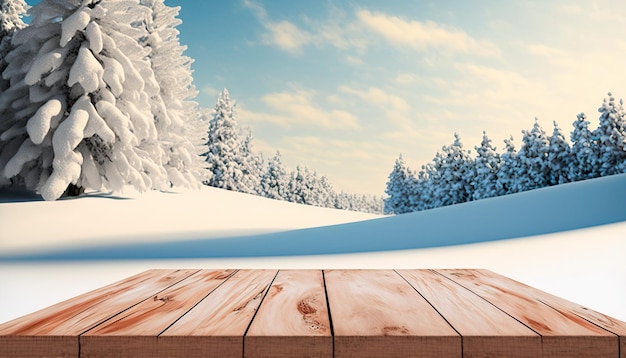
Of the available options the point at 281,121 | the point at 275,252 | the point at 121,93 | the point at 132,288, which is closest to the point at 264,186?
the point at 281,121

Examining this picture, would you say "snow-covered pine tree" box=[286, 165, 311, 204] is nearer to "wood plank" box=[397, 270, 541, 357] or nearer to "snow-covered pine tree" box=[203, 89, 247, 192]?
"snow-covered pine tree" box=[203, 89, 247, 192]

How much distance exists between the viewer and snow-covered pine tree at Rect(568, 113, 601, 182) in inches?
1457

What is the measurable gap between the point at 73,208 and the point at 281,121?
20066 mm

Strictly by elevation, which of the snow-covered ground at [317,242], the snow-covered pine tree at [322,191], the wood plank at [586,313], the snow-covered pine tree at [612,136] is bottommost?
the snow-covered ground at [317,242]

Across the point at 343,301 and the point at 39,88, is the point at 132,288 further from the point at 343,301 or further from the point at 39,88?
the point at 39,88

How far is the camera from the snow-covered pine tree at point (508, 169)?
135ft

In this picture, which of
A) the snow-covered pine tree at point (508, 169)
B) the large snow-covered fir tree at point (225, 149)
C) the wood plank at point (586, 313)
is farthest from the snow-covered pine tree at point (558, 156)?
Result: the wood plank at point (586, 313)

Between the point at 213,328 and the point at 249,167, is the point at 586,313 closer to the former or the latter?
the point at 213,328

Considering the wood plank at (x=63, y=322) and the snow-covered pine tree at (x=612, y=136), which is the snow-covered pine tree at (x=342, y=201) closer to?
the snow-covered pine tree at (x=612, y=136)

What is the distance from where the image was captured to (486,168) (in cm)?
4369

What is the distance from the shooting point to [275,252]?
8258 mm

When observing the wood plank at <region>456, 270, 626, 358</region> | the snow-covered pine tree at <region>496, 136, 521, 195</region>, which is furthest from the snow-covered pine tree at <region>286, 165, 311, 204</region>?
the wood plank at <region>456, 270, 626, 358</region>

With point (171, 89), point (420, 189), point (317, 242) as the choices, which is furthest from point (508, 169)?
point (317, 242)

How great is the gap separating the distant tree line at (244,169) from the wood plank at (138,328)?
63.9ft
